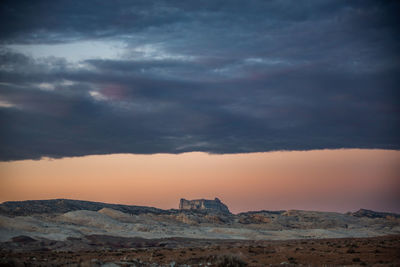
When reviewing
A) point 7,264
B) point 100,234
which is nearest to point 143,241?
point 100,234

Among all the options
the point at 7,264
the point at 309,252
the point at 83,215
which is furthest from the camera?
the point at 83,215

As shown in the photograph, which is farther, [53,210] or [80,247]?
[53,210]

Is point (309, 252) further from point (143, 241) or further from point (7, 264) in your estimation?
point (143, 241)

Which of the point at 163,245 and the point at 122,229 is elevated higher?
the point at 122,229

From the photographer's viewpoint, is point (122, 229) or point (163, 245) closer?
point (163, 245)

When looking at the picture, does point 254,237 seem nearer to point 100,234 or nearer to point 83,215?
point 100,234

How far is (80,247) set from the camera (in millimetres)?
82562

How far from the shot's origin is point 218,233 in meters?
130

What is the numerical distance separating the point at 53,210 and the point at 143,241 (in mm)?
94382

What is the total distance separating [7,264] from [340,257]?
31729mm

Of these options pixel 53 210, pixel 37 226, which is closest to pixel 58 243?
pixel 37 226

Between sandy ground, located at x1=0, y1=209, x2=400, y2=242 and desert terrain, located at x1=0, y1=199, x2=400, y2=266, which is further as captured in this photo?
A: sandy ground, located at x1=0, y1=209, x2=400, y2=242

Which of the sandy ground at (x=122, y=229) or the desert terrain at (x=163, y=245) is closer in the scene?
the desert terrain at (x=163, y=245)

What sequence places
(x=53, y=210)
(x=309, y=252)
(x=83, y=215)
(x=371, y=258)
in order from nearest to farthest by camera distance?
1. (x=371, y=258)
2. (x=309, y=252)
3. (x=83, y=215)
4. (x=53, y=210)
